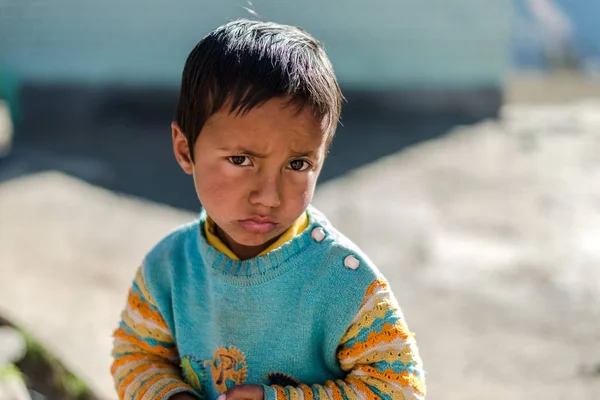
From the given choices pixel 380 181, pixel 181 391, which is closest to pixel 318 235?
pixel 181 391

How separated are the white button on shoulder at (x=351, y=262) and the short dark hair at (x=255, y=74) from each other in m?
0.26

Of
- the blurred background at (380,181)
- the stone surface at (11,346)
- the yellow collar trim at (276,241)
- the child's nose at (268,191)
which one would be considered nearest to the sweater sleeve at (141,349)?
the yellow collar trim at (276,241)

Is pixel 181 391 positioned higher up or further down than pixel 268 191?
further down

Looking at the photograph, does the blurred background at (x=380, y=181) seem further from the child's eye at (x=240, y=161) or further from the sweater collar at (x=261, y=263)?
the sweater collar at (x=261, y=263)

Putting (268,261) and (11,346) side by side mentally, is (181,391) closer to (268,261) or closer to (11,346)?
(268,261)

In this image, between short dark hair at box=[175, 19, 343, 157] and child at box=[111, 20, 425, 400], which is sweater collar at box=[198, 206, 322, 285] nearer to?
child at box=[111, 20, 425, 400]

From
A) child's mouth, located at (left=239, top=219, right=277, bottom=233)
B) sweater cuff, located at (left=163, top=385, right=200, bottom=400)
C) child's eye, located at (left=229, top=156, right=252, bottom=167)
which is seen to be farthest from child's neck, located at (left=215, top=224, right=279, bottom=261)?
sweater cuff, located at (left=163, top=385, right=200, bottom=400)

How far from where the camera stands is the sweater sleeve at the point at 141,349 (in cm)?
177

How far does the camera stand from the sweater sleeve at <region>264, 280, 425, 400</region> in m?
1.54

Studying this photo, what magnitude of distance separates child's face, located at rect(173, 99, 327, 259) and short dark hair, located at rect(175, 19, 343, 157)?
0.02 m

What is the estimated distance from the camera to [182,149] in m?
1.71

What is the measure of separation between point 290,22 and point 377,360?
9344 millimetres

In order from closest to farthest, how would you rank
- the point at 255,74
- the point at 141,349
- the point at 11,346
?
the point at 255,74
the point at 141,349
the point at 11,346

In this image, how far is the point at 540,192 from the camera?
6.71 meters
